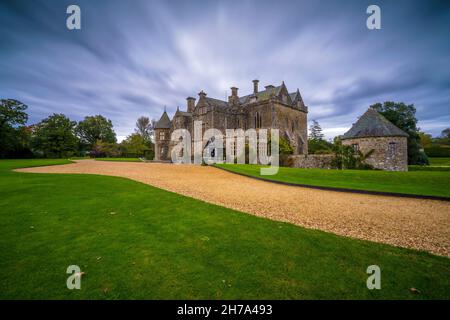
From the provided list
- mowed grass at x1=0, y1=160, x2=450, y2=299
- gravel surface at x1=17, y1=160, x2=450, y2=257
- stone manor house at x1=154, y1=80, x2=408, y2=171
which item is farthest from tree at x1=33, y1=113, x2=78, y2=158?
gravel surface at x1=17, y1=160, x2=450, y2=257

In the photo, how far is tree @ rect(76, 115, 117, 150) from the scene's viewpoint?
223ft

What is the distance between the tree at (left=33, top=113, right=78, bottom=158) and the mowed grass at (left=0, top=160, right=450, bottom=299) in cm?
4982

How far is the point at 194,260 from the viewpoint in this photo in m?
3.12

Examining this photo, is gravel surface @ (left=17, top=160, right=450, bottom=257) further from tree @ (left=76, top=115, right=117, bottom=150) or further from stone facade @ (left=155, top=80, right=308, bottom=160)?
tree @ (left=76, top=115, right=117, bottom=150)

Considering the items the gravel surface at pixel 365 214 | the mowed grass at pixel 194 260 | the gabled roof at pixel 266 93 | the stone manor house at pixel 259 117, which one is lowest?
the gravel surface at pixel 365 214

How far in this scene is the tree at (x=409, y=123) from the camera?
2770cm

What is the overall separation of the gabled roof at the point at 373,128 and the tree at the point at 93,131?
72.3m

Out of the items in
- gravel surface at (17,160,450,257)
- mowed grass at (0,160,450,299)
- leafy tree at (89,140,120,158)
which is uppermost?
leafy tree at (89,140,120,158)

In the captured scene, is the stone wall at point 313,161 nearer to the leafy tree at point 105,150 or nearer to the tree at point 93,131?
the leafy tree at point 105,150

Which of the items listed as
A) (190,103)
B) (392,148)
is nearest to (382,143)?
(392,148)

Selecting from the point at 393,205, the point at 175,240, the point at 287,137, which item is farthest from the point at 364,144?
the point at 175,240

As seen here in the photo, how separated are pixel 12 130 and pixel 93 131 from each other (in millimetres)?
30144

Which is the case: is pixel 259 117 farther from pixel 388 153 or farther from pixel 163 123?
pixel 163 123

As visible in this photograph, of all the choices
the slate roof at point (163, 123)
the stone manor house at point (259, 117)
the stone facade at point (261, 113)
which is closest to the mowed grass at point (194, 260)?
the stone manor house at point (259, 117)
